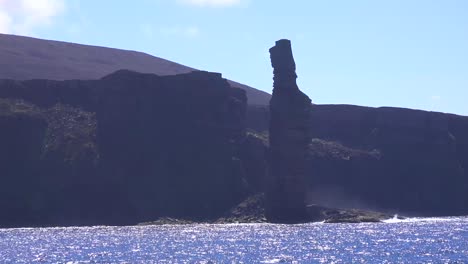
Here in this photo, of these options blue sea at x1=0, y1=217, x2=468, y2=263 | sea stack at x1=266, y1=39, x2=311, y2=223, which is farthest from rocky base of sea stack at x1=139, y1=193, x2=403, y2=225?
blue sea at x1=0, y1=217, x2=468, y2=263

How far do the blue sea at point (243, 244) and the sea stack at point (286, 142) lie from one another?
6.72 meters

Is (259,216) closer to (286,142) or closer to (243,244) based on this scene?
Result: (286,142)

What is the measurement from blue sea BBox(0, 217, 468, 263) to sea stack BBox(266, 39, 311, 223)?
6.72m

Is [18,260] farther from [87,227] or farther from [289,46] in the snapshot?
[289,46]

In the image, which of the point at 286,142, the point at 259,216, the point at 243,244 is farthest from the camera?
the point at 259,216

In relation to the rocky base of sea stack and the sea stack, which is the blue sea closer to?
the rocky base of sea stack

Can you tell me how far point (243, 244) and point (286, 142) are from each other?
57.3m

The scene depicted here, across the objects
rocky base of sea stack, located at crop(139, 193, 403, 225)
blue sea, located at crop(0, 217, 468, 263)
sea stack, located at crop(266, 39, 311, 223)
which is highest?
sea stack, located at crop(266, 39, 311, 223)

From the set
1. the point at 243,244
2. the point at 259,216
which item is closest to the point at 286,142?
the point at 259,216

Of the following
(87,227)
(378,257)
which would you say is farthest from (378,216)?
(378,257)

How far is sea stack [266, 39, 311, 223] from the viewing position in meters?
180

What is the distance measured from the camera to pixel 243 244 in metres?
127

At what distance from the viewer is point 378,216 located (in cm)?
19062

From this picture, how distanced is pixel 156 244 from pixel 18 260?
24.0m
